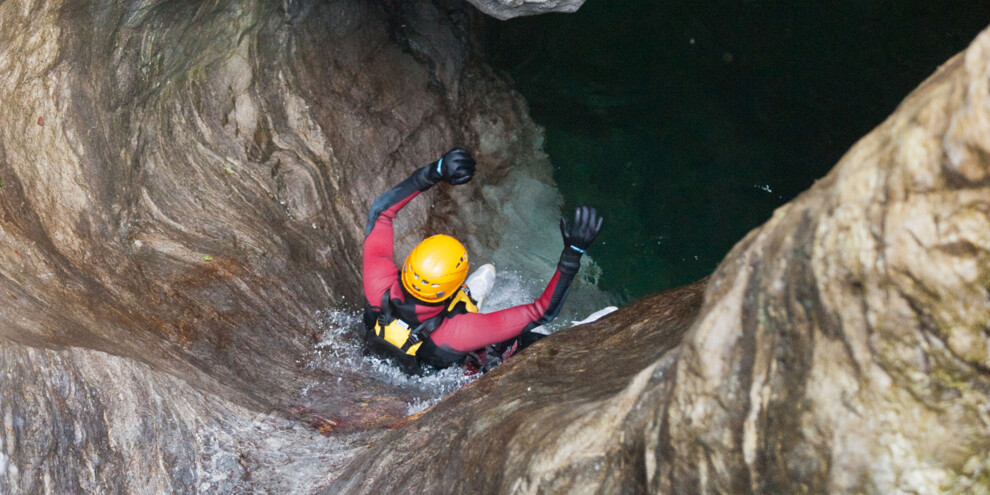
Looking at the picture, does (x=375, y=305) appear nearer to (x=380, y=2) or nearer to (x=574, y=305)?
(x=574, y=305)

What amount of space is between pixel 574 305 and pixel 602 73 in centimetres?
243

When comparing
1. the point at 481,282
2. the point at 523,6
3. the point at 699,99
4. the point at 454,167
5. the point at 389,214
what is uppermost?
the point at 523,6

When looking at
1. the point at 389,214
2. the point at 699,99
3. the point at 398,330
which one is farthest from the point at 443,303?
the point at 699,99

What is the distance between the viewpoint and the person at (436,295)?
4.53 metres

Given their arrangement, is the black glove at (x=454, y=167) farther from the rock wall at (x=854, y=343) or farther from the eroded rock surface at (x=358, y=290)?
the rock wall at (x=854, y=343)

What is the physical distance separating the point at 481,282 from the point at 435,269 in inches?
71.1

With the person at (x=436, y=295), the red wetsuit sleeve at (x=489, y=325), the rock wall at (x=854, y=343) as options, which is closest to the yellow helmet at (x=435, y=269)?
the person at (x=436, y=295)

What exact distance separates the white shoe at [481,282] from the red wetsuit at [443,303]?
1229 millimetres

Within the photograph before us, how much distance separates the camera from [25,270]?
4.15 metres

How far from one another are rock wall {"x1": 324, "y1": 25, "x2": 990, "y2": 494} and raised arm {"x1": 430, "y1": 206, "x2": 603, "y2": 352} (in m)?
2.42

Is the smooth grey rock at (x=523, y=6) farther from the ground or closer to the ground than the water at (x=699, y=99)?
farther from the ground

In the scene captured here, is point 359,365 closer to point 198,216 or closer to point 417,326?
point 417,326

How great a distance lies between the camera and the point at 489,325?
482 cm

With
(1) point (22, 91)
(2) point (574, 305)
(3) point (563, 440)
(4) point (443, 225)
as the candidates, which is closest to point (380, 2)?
(4) point (443, 225)
